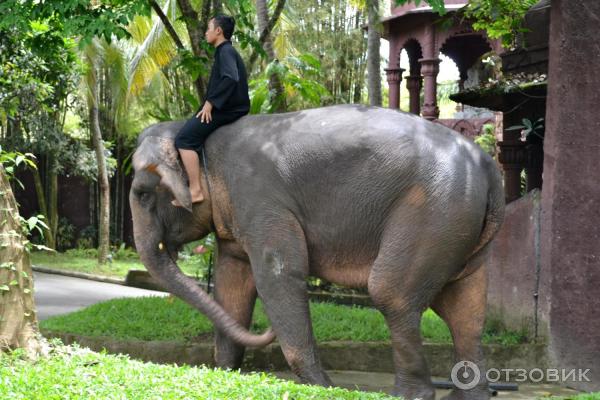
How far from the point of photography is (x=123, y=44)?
76.6 ft

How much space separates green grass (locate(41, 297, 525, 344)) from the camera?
322 inches

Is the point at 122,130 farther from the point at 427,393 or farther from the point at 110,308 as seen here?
the point at 427,393

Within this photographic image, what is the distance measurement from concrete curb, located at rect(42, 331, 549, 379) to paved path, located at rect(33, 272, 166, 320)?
5.15 meters

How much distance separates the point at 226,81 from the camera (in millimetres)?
6652

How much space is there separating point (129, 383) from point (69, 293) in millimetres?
11651

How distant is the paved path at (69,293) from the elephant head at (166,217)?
6186mm

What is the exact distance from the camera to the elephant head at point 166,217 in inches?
264

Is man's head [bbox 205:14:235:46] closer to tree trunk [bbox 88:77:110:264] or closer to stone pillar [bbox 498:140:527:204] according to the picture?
stone pillar [bbox 498:140:527:204]

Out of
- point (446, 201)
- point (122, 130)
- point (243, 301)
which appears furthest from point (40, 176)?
point (446, 201)

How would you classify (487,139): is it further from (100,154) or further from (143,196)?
(143,196)

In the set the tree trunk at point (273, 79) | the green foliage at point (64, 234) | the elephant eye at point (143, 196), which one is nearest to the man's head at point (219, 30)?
the elephant eye at point (143, 196)

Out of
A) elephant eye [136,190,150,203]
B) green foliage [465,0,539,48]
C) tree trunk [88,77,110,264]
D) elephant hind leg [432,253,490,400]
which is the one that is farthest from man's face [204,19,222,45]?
tree trunk [88,77,110,264]

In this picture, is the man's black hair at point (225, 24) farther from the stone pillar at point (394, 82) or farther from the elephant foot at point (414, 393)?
the stone pillar at point (394, 82)

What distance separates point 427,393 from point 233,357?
5.28 ft
